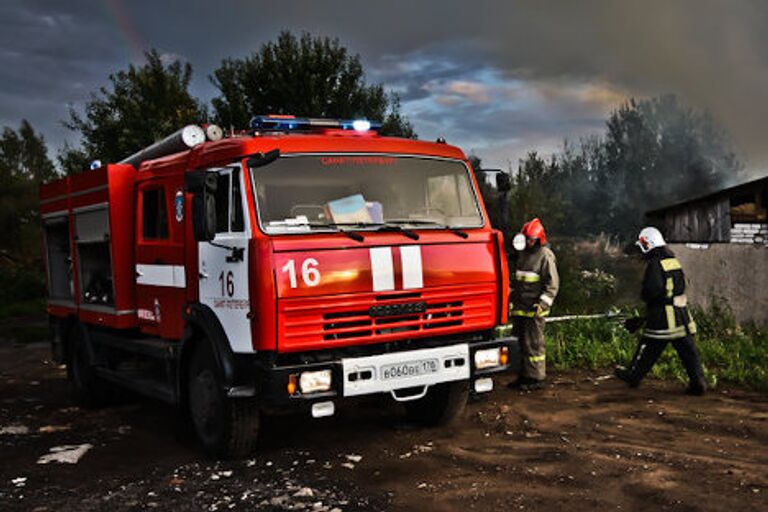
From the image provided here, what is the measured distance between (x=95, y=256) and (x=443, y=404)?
157 inches

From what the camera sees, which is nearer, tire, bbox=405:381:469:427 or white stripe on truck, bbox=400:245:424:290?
white stripe on truck, bbox=400:245:424:290

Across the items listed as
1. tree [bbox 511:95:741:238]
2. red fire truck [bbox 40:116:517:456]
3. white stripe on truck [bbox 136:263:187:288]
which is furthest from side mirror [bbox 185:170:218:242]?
tree [bbox 511:95:741:238]

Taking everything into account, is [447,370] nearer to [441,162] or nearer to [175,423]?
[441,162]

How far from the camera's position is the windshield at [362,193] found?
5.25 meters

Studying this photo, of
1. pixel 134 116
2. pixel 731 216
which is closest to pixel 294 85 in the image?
pixel 134 116

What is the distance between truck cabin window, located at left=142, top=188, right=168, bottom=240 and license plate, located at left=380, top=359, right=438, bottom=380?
2379 mm

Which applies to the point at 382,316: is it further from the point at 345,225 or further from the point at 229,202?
the point at 229,202

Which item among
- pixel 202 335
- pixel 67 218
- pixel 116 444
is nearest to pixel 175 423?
pixel 116 444

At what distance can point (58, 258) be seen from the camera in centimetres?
880

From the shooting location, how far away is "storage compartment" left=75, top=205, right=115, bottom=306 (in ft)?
23.6

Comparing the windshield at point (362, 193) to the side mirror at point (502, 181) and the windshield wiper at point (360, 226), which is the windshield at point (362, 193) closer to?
the windshield wiper at point (360, 226)

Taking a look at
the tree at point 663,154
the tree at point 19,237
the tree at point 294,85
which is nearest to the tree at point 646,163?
the tree at point 663,154

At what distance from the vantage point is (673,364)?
839cm

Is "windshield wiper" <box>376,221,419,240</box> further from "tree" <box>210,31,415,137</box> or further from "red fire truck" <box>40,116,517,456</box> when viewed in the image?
"tree" <box>210,31,415,137</box>
